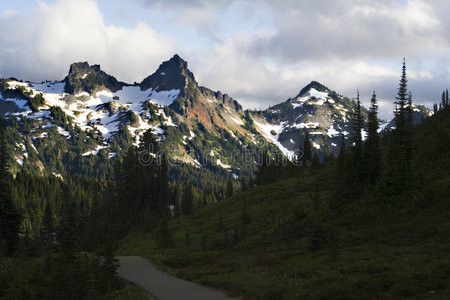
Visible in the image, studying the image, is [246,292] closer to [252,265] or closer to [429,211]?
[252,265]

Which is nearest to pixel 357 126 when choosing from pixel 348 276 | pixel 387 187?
pixel 387 187

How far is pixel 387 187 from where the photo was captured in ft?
165

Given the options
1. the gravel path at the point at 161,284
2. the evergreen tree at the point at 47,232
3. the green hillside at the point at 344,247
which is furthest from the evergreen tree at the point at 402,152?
the evergreen tree at the point at 47,232

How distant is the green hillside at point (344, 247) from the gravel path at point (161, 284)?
3.49 ft

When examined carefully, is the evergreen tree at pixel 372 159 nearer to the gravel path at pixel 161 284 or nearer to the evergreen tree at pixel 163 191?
the gravel path at pixel 161 284

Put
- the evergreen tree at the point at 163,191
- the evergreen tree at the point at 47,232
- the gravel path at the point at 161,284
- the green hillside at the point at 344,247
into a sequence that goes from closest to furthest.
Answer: the green hillside at the point at 344,247, the gravel path at the point at 161,284, the evergreen tree at the point at 47,232, the evergreen tree at the point at 163,191

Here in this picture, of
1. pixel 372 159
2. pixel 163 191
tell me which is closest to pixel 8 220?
pixel 372 159

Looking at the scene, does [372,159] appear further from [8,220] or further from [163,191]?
[163,191]

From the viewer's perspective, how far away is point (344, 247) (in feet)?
122

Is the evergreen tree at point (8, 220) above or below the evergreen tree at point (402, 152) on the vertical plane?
below

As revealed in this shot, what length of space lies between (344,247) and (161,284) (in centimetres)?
1657

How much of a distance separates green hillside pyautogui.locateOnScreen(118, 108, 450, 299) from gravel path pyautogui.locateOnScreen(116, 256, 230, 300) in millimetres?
1063

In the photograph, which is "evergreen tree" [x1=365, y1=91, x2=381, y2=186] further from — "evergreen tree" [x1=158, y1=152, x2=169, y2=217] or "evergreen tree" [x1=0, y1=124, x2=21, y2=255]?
"evergreen tree" [x1=158, y1=152, x2=169, y2=217]

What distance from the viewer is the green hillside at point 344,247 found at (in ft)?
70.0
